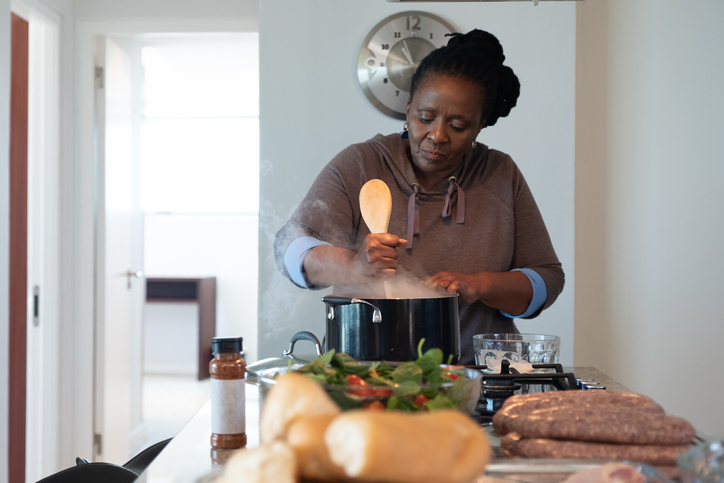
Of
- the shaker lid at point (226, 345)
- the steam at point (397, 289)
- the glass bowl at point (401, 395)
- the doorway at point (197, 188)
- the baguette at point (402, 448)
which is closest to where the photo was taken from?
the baguette at point (402, 448)

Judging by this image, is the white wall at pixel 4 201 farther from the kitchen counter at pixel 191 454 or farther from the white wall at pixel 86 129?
the kitchen counter at pixel 191 454

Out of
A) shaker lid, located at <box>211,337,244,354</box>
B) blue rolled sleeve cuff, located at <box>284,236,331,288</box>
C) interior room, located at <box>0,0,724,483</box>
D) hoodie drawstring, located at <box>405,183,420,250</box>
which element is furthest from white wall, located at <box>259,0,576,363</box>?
shaker lid, located at <box>211,337,244,354</box>

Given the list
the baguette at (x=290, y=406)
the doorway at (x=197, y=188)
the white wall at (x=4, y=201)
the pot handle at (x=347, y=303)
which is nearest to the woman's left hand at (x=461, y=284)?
the pot handle at (x=347, y=303)

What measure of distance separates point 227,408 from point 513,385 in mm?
397

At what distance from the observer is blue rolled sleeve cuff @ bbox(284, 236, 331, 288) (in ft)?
4.40

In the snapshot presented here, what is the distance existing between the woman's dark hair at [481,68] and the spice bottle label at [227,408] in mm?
958

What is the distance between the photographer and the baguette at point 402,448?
1.14 feet

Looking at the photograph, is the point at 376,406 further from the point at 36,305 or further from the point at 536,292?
the point at 36,305

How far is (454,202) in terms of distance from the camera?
61.8 inches

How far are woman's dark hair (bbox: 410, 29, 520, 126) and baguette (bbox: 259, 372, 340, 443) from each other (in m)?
1.15

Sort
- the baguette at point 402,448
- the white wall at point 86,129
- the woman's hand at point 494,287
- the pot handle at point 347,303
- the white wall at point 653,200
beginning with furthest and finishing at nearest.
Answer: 1. the white wall at point 86,129
2. the white wall at point 653,200
3. the woman's hand at point 494,287
4. the pot handle at point 347,303
5. the baguette at point 402,448

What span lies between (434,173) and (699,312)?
121 centimetres

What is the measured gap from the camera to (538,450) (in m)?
0.57

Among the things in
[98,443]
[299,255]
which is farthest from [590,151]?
[98,443]
